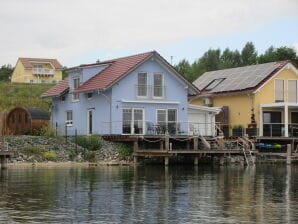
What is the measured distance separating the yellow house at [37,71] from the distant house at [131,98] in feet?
249

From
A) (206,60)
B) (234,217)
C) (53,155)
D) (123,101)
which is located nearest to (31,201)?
(234,217)

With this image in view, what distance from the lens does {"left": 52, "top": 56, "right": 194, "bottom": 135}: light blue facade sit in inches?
2060

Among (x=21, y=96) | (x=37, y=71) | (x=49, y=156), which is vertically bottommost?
(x=49, y=156)

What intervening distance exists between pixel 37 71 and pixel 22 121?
77532 mm

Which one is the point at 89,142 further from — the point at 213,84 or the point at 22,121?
the point at 213,84

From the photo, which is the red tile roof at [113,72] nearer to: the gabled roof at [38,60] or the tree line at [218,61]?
the tree line at [218,61]

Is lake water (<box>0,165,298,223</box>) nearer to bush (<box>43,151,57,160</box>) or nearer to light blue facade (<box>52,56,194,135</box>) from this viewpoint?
bush (<box>43,151,57,160</box>)

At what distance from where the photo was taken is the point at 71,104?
57.6m

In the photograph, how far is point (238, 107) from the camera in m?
60.7

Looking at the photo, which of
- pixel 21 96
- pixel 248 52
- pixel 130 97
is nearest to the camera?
pixel 130 97

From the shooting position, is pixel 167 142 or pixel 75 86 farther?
pixel 75 86

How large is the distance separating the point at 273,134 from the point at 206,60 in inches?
2299

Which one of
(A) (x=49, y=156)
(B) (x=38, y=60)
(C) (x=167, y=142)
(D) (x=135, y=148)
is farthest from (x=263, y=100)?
(B) (x=38, y=60)

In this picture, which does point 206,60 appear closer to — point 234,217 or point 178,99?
point 178,99
